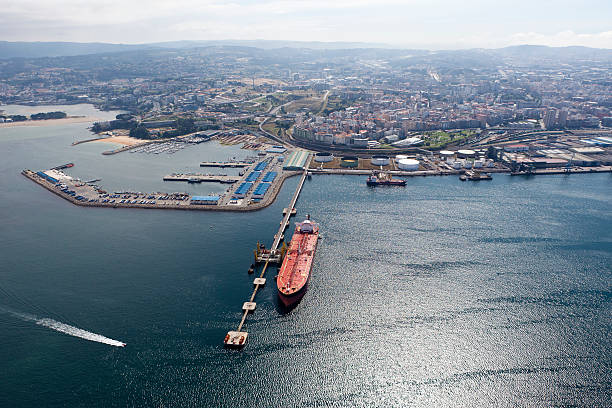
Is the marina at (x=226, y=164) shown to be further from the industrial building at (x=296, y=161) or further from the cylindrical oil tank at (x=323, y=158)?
the cylindrical oil tank at (x=323, y=158)

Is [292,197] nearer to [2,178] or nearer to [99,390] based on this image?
[99,390]

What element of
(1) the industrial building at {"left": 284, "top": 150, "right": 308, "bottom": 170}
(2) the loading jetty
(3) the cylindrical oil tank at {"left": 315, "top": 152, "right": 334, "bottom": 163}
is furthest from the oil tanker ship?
(3) the cylindrical oil tank at {"left": 315, "top": 152, "right": 334, "bottom": 163}

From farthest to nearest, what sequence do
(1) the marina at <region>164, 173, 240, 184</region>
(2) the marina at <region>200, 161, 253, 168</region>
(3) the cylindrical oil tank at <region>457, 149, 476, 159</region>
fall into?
1. (3) the cylindrical oil tank at <region>457, 149, 476, 159</region>
2. (2) the marina at <region>200, 161, 253, 168</region>
3. (1) the marina at <region>164, 173, 240, 184</region>

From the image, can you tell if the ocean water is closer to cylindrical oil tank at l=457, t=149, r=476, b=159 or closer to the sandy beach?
cylindrical oil tank at l=457, t=149, r=476, b=159

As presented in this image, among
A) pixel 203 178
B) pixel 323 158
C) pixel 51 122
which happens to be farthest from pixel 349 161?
pixel 51 122

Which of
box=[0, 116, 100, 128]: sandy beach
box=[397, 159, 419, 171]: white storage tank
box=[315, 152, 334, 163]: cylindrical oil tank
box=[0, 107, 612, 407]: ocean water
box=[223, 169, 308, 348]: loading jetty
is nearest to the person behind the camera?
box=[0, 107, 612, 407]: ocean water

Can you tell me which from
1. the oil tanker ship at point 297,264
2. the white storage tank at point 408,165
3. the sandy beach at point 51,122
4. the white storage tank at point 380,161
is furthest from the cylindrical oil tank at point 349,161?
the sandy beach at point 51,122
